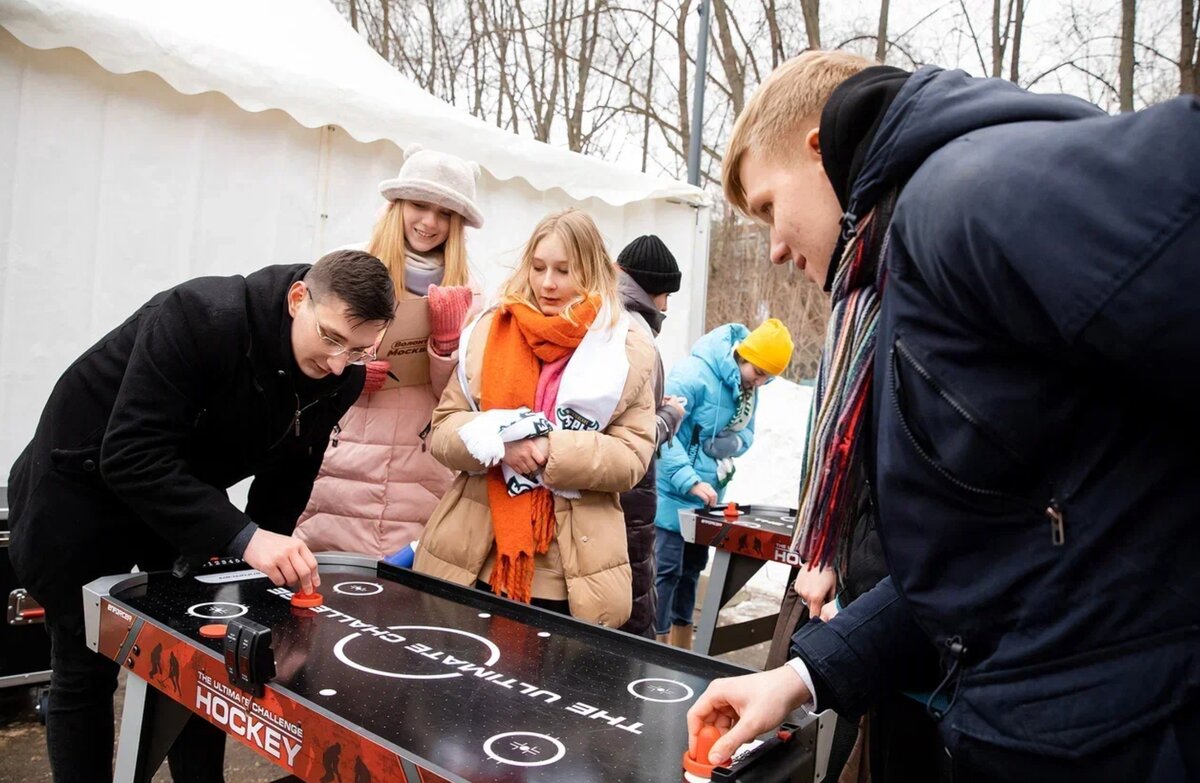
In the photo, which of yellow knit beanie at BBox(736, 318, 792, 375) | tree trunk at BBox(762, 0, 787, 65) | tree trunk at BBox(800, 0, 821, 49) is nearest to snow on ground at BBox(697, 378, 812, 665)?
yellow knit beanie at BBox(736, 318, 792, 375)

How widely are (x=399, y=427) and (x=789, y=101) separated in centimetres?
195

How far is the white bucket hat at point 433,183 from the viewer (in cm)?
291

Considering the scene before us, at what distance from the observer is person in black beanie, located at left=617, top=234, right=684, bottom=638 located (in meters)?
3.21

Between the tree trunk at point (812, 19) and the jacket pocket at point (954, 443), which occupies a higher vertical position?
the tree trunk at point (812, 19)

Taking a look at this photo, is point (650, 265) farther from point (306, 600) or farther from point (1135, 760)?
point (1135, 760)

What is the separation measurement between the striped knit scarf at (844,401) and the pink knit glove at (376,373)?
1701 millimetres

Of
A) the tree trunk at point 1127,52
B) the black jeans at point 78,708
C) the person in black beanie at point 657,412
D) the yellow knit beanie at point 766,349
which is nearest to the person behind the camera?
the black jeans at point 78,708

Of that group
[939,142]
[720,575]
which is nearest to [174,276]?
[720,575]

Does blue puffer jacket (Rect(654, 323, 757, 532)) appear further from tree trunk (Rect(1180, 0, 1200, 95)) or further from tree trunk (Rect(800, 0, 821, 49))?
tree trunk (Rect(800, 0, 821, 49))

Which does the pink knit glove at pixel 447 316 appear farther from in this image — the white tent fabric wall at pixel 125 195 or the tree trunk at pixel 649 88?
the tree trunk at pixel 649 88

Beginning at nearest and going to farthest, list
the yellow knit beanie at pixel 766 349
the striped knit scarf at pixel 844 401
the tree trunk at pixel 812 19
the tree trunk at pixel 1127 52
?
the striped knit scarf at pixel 844 401 → the yellow knit beanie at pixel 766 349 → the tree trunk at pixel 1127 52 → the tree trunk at pixel 812 19

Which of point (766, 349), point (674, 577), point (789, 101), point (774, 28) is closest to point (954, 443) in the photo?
point (789, 101)

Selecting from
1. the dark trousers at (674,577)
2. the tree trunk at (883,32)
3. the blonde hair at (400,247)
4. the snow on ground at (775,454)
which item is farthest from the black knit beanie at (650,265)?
the tree trunk at (883,32)

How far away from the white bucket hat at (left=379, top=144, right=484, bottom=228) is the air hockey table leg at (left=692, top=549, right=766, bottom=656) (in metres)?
1.70
